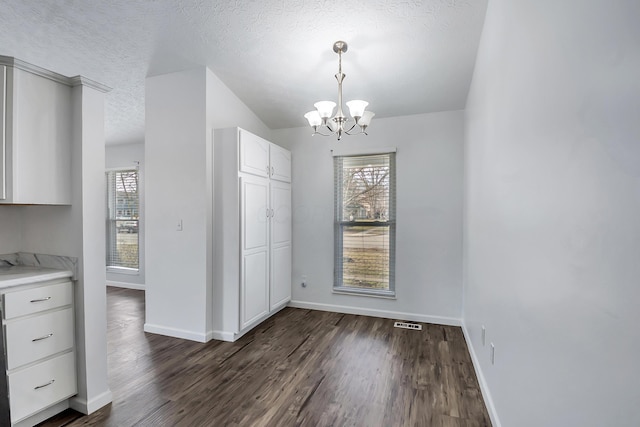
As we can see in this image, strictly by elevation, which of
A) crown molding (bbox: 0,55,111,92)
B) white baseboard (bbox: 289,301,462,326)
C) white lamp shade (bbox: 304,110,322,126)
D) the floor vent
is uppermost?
crown molding (bbox: 0,55,111,92)

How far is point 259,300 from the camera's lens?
3.52 m

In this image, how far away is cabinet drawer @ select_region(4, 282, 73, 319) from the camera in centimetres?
176

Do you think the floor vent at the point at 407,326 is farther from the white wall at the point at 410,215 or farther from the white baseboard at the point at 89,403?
the white baseboard at the point at 89,403

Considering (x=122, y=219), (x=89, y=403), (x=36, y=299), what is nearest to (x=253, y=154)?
(x=36, y=299)

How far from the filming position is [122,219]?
5539mm

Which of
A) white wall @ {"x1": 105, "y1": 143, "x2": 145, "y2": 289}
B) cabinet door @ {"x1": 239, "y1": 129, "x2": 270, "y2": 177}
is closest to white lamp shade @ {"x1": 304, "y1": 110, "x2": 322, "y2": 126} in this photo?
cabinet door @ {"x1": 239, "y1": 129, "x2": 270, "y2": 177}

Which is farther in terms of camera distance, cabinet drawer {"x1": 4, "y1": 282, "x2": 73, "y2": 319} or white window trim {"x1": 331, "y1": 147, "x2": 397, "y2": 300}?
white window trim {"x1": 331, "y1": 147, "x2": 397, "y2": 300}

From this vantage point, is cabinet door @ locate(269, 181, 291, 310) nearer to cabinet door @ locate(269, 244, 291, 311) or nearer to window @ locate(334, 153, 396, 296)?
cabinet door @ locate(269, 244, 291, 311)

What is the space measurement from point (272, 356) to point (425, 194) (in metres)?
2.40

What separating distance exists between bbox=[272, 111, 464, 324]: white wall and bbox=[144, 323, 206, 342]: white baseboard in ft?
4.79

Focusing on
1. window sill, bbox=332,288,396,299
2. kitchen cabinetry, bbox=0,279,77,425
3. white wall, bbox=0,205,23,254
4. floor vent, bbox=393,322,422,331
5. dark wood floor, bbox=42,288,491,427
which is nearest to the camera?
kitchen cabinetry, bbox=0,279,77,425

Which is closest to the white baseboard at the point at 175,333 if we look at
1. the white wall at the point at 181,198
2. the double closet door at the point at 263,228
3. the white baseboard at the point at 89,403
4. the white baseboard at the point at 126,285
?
the white wall at the point at 181,198

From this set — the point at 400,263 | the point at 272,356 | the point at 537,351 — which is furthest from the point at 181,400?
the point at 400,263

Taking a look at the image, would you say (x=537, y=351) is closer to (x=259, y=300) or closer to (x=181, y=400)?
(x=181, y=400)
